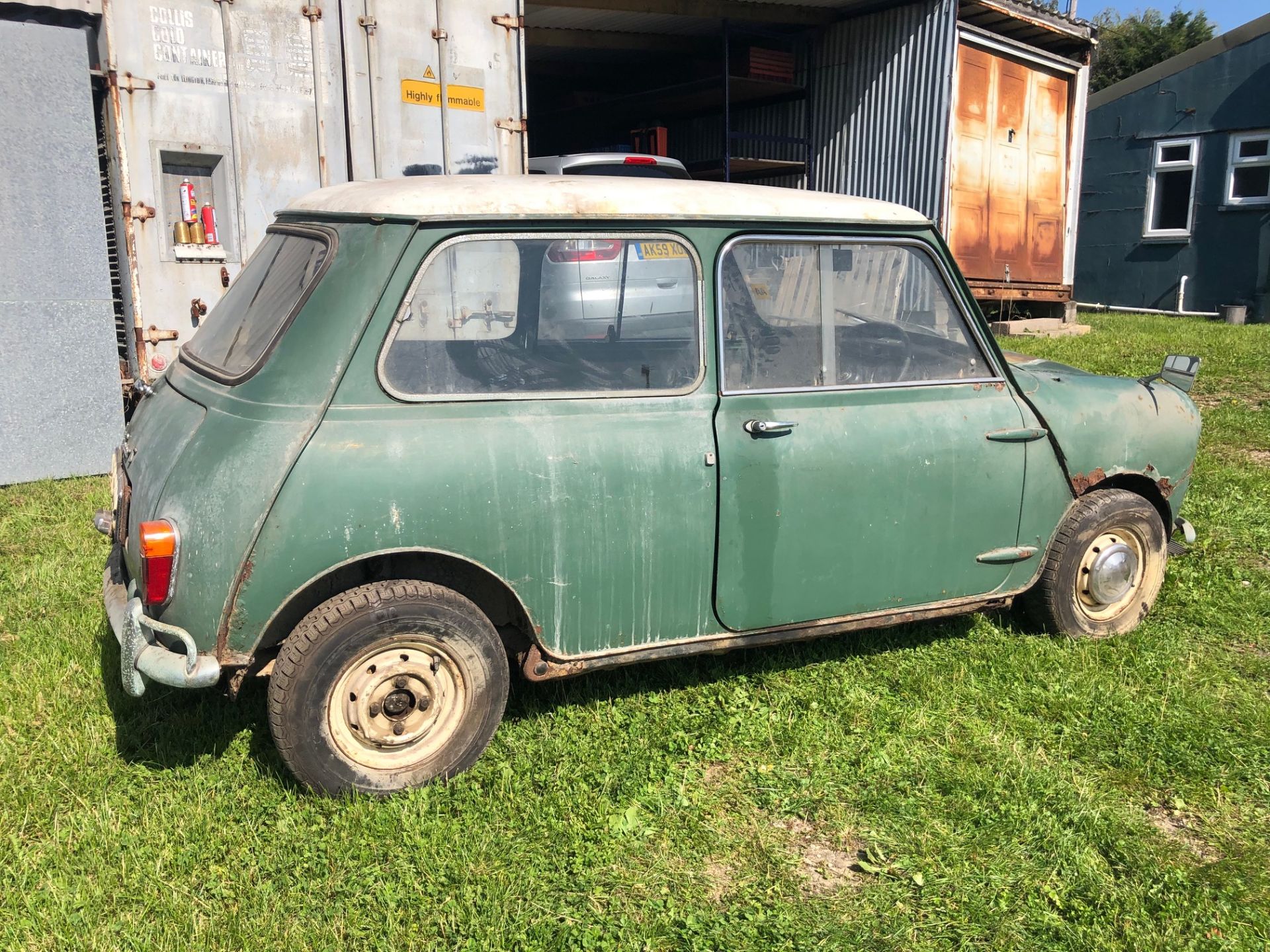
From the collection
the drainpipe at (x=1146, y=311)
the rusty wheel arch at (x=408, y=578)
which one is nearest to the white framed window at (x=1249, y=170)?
the drainpipe at (x=1146, y=311)

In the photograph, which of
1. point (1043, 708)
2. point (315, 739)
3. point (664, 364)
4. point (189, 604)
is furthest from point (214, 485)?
point (1043, 708)

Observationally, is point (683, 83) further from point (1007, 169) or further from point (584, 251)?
point (584, 251)

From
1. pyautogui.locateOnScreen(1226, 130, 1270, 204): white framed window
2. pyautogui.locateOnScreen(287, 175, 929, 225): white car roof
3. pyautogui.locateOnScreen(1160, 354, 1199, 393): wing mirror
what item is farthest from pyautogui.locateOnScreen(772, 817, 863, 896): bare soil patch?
pyautogui.locateOnScreen(1226, 130, 1270, 204): white framed window

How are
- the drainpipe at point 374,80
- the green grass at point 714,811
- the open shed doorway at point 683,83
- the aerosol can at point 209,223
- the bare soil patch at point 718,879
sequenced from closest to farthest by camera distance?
the green grass at point 714,811
the bare soil patch at point 718,879
the aerosol can at point 209,223
the drainpipe at point 374,80
the open shed doorway at point 683,83

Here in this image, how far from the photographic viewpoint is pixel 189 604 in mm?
2826

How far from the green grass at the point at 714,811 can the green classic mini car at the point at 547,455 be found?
297 millimetres

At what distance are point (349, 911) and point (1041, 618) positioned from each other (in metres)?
2.94

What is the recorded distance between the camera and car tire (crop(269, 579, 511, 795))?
2936 mm

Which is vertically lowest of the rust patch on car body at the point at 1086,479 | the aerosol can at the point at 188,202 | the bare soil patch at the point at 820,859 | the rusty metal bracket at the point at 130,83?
the bare soil patch at the point at 820,859

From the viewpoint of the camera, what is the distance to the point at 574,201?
321 cm

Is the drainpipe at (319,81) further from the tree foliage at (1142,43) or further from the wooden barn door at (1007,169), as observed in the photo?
the tree foliage at (1142,43)

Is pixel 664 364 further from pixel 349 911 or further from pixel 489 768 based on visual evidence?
pixel 349 911

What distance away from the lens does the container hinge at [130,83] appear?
643cm

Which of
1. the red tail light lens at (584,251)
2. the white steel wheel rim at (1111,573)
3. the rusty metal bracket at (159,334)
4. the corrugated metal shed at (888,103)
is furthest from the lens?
the corrugated metal shed at (888,103)
